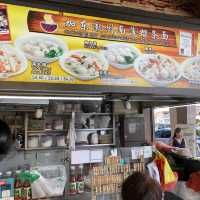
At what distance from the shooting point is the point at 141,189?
188 centimetres

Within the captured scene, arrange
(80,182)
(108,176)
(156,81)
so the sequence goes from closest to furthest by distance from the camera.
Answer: (156,81), (108,176), (80,182)

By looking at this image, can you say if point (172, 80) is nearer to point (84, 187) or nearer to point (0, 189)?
point (84, 187)

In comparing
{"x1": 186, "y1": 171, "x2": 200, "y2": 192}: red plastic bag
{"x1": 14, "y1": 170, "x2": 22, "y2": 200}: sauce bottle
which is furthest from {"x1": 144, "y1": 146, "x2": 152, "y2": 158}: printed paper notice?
{"x1": 14, "y1": 170, "x2": 22, "y2": 200}: sauce bottle

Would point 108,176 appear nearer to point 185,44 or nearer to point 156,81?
point 156,81

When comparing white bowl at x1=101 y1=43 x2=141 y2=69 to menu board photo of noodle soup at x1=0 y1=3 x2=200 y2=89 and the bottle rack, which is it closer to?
menu board photo of noodle soup at x1=0 y1=3 x2=200 y2=89

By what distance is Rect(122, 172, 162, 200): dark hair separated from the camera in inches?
72.6

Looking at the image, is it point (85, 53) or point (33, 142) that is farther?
point (33, 142)

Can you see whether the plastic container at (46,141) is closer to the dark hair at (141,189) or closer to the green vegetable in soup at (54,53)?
the green vegetable in soup at (54,53)

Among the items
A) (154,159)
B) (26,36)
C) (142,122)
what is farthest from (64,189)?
(26,36)

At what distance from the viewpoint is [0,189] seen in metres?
3.02

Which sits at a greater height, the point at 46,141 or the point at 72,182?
the point at 46,141

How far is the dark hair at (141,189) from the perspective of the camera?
6.05ft

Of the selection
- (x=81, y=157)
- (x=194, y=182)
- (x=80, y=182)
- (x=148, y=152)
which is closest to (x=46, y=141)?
(x=80, y=182)

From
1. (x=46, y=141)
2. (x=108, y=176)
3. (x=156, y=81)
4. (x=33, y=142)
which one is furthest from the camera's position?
(x=46, y=141)
